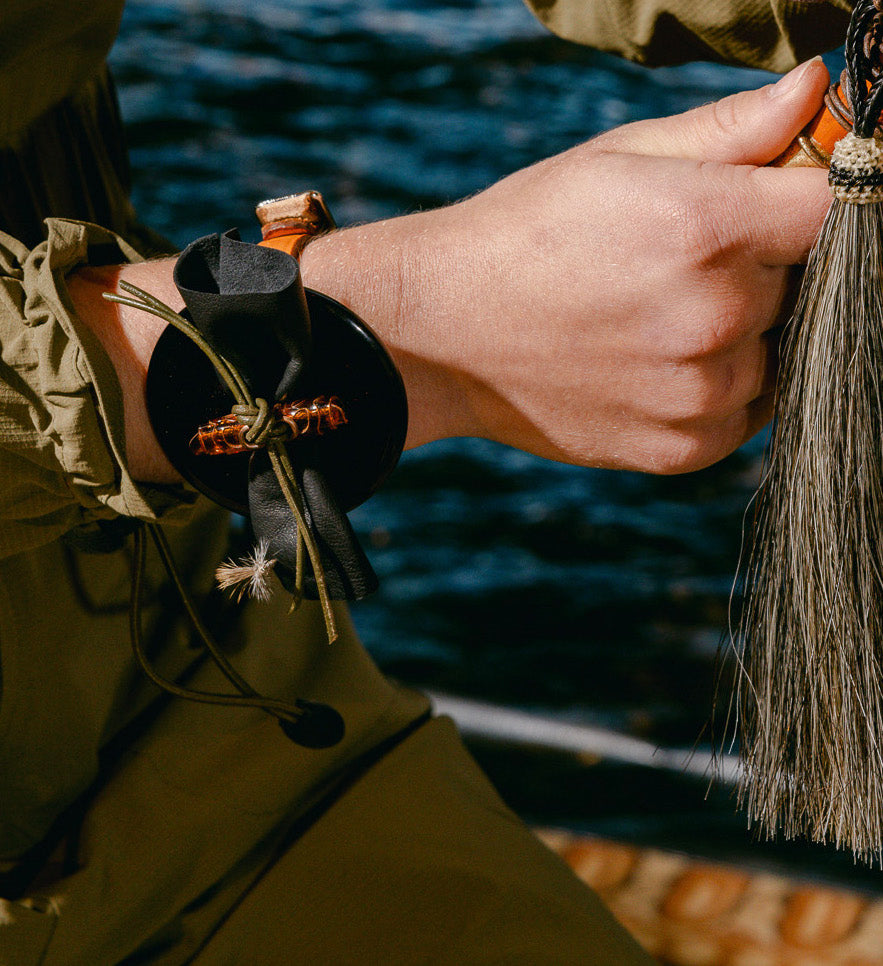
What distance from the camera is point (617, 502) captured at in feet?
5.75

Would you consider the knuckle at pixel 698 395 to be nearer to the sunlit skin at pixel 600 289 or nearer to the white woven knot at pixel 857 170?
the sunlit skin at pixel 600 289

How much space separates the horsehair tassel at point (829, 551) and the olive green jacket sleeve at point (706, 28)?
0.66ft

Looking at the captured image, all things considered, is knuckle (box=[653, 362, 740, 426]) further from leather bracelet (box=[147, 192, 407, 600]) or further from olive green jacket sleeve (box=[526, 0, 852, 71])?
olive green jacket sleeve (box=[526, 0, 852, 71])

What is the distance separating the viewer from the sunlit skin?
539mm

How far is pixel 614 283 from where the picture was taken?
1.84 feet

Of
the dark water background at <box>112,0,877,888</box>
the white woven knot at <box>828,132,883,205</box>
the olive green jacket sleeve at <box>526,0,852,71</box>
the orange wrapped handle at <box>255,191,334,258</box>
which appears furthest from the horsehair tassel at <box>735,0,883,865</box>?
the dark water background at <box>112,0,877,888</box>

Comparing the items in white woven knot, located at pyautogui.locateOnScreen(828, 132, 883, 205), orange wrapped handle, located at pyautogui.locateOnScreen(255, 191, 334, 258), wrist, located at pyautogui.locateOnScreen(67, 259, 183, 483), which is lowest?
wrist, located at pyautogui.locateOnScreen(67, 259, 183, 483)

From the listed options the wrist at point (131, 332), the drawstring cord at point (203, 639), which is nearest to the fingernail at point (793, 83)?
the wrist at point (131, 332)

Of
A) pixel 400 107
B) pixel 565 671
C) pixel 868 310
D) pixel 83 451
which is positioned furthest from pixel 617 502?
pixel 83 451

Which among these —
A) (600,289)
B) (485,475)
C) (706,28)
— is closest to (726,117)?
(600,289)

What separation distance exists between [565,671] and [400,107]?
4.07 feet

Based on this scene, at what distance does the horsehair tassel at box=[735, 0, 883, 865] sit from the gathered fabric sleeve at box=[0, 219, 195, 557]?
40 centimetres

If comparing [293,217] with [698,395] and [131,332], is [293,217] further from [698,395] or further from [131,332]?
[698,395]

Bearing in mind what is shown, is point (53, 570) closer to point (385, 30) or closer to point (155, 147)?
point (155, 147)
